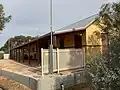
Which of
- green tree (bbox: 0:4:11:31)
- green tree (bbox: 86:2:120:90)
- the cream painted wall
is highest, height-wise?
green tree (bbox: 0:4:11:31)

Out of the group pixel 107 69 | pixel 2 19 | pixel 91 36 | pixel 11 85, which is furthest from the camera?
pixel 2 19

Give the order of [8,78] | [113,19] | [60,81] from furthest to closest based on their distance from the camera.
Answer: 1. [8,78]
2. [60,81]
3. [113,19]

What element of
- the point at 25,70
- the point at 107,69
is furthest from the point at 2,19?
the point at 107,69

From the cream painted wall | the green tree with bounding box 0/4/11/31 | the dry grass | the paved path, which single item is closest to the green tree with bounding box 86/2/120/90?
the paved path

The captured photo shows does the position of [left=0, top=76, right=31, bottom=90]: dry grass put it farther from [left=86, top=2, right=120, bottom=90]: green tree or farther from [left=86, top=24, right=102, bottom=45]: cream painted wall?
[left=86, top=2, right=120, bottom=90]: green tree

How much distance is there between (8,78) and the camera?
22719 millimetres

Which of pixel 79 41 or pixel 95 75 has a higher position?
pixel 79 41

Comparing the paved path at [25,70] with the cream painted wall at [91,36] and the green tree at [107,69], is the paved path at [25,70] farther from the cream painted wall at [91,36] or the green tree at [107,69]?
the green tree at [107,69]

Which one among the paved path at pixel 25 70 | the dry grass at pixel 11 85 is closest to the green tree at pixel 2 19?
the paved path at pixel 25 70

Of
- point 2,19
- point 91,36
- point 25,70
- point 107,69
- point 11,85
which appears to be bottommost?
point 11,85

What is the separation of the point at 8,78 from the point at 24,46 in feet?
42.5

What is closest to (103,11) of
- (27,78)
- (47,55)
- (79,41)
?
(47,55)

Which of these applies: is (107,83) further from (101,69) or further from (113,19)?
(113,19)

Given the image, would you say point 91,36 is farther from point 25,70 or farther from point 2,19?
point 2,19
